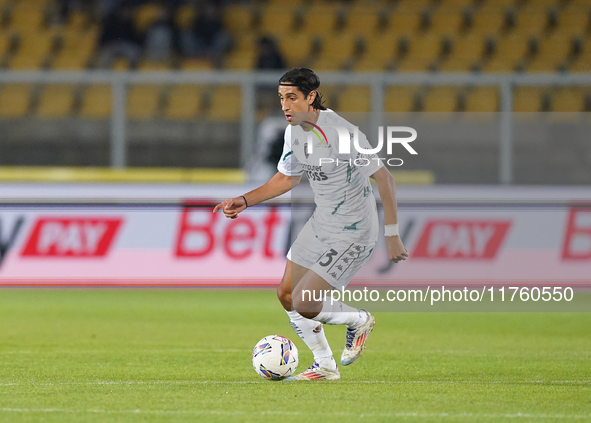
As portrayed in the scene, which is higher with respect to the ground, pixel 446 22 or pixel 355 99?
pixel 446 22

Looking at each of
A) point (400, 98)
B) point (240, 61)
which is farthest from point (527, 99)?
point (240, 61)

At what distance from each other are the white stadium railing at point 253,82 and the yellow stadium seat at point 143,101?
0.07m

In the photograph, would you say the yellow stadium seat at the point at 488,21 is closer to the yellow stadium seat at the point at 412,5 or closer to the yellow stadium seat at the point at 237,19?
the yellow stadium seat at the point at 412,5

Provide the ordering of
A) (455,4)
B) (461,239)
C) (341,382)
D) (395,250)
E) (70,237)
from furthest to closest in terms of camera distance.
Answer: (455,4), (70,237), (461,239), (341,382), (395,250)

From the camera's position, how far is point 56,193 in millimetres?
12023

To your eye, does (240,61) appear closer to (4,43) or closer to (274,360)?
(4,43)

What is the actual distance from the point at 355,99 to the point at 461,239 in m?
2.19

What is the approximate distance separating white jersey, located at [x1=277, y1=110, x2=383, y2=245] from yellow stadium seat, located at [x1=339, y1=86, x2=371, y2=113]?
5874 millimetres

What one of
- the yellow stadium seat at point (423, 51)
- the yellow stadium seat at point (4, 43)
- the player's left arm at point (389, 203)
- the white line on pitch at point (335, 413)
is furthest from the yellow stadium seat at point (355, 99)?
the white line on pitch at point (335, 413)

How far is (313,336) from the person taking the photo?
6301mm

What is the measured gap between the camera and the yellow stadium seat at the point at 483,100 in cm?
1216

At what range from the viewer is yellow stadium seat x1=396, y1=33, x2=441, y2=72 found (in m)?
14.9

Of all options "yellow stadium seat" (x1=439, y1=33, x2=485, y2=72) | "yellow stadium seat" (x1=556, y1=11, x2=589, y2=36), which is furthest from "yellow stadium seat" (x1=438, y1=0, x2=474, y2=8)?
"yellow stadium seat" (x1=556, y1=11, x2=589, y2=36)

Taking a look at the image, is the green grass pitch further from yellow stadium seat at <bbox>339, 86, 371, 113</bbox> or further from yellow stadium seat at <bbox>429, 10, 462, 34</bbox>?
yellow stadium seat at <bbox>429, 10, 462, 34</bbox>
